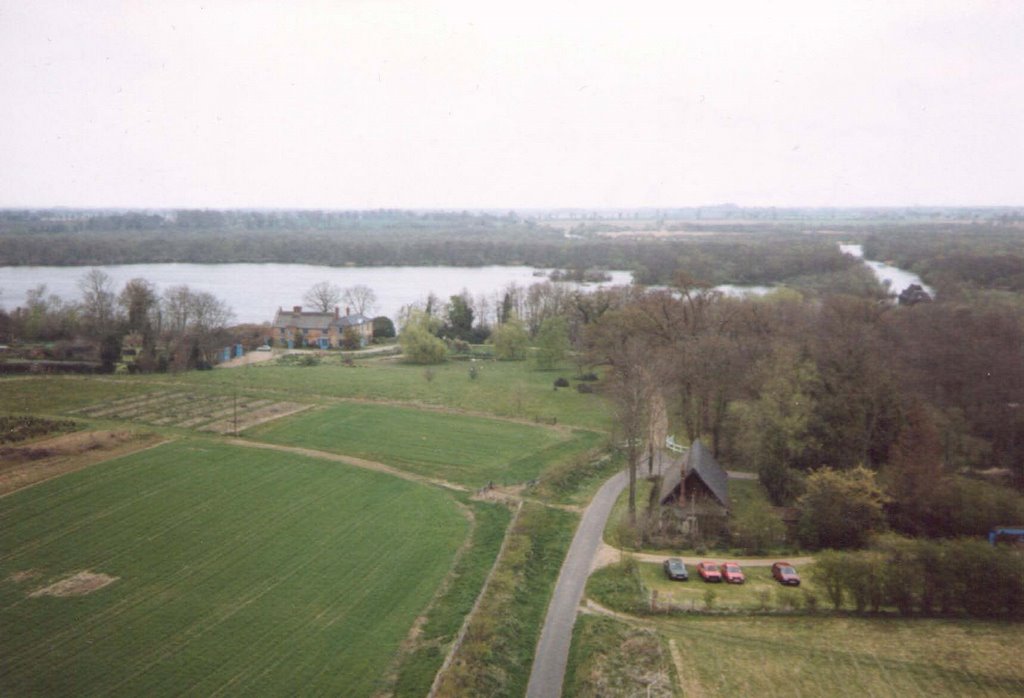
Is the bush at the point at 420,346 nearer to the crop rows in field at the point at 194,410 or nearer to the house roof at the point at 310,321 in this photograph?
the house roof at the point at 310,321

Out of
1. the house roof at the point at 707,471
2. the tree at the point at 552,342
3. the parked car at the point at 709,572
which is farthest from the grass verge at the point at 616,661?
the tree at the point at 552,342

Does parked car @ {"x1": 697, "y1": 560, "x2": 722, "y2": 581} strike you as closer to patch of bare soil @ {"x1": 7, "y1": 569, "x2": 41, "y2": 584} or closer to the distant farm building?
patch of bare soil @ {"x1": 7, "y1": 569, "x2": 41, "y2": 584}

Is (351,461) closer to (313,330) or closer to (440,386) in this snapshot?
(440,386)

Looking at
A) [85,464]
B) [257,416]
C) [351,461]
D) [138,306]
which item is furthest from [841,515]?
[138,306]

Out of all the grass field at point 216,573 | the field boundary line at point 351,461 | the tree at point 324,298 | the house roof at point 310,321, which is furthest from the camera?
the tree at point 324,298

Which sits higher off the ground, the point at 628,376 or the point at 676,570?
the point at 628,376

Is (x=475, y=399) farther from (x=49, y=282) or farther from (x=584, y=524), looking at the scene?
(x=49, y=282)
